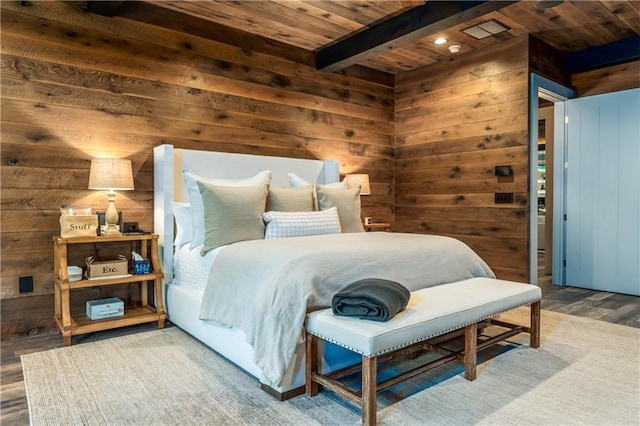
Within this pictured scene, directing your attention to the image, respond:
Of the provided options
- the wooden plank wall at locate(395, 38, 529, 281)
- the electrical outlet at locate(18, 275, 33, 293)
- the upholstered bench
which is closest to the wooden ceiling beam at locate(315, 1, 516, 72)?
the wooden plank wall at locate(395, 38, 529, 281)

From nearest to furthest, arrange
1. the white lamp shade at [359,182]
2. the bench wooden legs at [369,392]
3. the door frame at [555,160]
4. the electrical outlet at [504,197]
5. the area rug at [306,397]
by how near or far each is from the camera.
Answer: the bench wooden legs at [369,392], the area rug at [306,397], the door frame at [555,160], the electrical outlet at [504,197], the white lamp shade at [359,182]

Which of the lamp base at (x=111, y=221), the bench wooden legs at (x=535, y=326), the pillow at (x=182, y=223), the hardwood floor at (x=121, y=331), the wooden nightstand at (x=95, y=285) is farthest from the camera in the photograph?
the pillow at (x=182, y=223)

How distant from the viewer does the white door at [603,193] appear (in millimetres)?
4391

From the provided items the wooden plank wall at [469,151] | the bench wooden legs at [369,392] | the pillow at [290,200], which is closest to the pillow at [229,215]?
the pillow at [290,200]

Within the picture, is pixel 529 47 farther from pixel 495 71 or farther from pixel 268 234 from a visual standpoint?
pixel 268 234

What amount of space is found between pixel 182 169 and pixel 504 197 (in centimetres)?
324

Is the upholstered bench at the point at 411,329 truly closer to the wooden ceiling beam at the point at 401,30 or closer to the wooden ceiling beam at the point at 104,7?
the wooden ceiling beam at the point at 401,30

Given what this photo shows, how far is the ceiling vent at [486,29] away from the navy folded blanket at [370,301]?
3101 millimetres

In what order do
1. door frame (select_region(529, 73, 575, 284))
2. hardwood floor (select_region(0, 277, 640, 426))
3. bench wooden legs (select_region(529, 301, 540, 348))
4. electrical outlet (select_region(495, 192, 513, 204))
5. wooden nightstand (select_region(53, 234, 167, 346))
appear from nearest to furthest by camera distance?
hardwood floor (select_region(0, 277, 640, 426)), bench wooden legs (select_region(529, 301, 540, 348)), wooden nightstand (select_region(53, 234, 167, 346)), door frame (select_region(529, 73, 575, 284)), electrical outlet (select_region(495, 192, 513, 204))

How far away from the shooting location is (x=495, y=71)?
450 centimetres

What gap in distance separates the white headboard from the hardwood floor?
736 millimetres

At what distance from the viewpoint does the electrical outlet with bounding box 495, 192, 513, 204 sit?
438cm

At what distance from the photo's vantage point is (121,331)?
3.19 m

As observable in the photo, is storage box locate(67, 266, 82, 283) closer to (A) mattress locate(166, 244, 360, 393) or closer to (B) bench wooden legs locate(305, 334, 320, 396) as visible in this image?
(A) mattress locate(166, 244, 360, 393)
